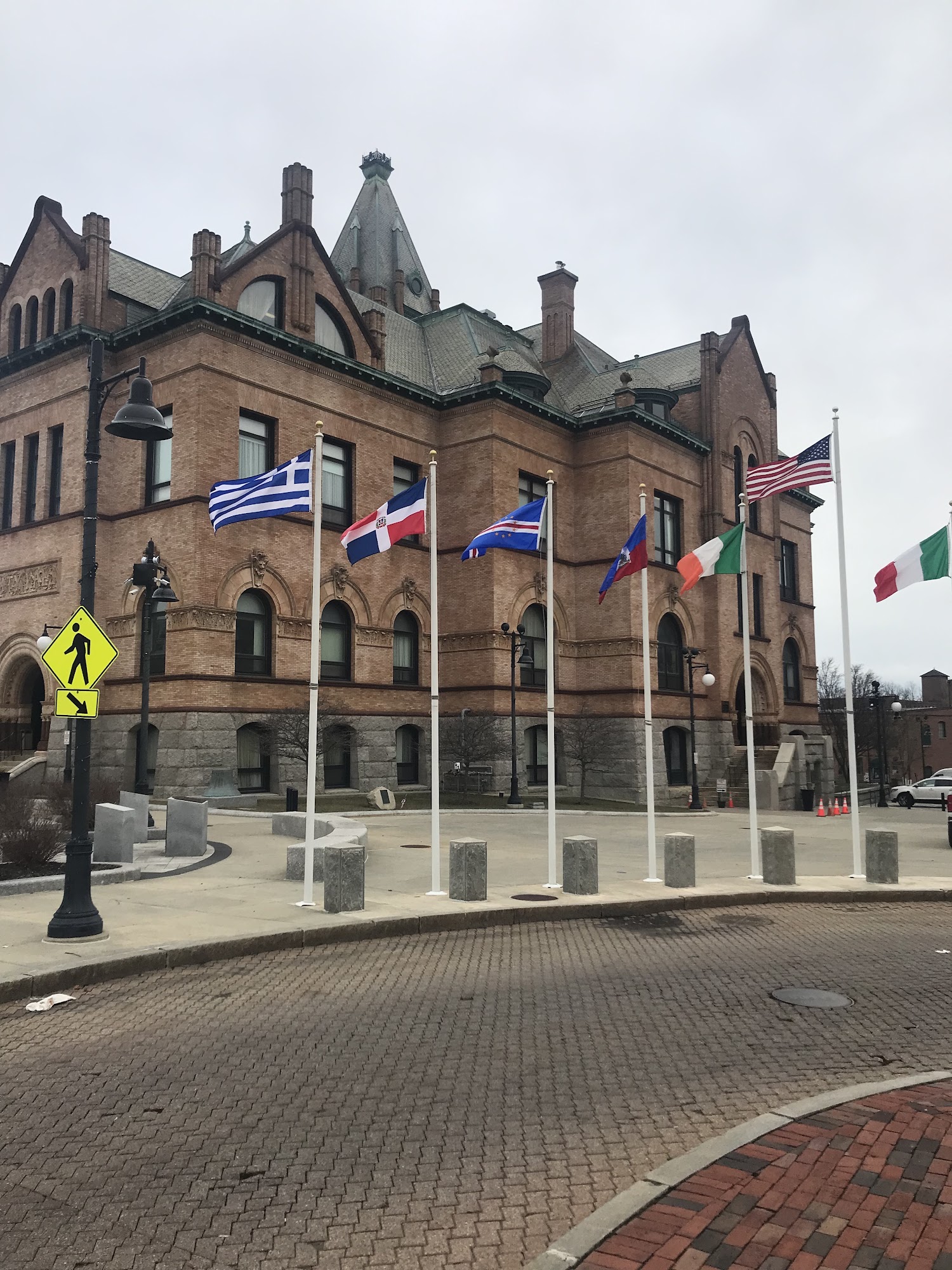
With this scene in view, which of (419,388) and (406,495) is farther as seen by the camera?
(419,388)

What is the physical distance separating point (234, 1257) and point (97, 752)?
2948cm

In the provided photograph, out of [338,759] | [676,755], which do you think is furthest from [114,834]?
[676,755]

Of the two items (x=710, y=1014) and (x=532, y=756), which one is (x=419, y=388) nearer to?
(x=532, y=756)

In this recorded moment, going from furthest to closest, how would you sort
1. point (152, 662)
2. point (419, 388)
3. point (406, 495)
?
point (419, 388), point (152, 662), point (406, 495)

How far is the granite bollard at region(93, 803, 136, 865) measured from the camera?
1539 cm

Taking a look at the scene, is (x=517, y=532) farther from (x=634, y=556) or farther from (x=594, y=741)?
(x=594, y=741)

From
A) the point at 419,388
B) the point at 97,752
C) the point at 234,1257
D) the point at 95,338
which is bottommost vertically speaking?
the point at 234,1257

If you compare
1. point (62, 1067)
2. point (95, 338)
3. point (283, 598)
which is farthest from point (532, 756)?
point (62, 1067)

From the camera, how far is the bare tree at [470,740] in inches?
1372

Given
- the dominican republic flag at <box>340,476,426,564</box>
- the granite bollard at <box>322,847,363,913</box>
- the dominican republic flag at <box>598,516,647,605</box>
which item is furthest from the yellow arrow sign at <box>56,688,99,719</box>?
the dominican republic flag at <box>598,516,647,605</box>

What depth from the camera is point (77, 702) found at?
34.0 ft

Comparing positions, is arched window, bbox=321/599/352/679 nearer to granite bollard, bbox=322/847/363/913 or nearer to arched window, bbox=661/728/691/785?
arched window, bbox=661/728/691/785

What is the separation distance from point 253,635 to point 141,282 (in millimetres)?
14236

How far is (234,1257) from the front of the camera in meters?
4.04
